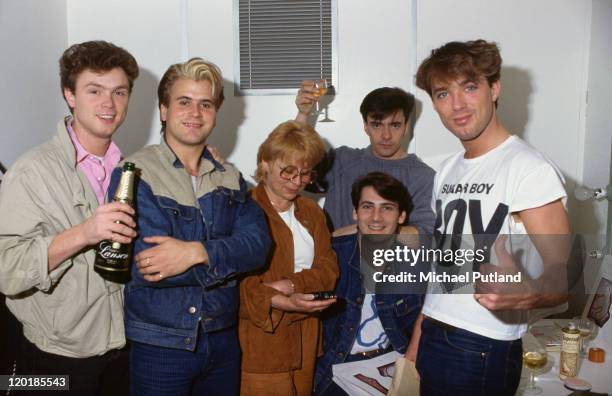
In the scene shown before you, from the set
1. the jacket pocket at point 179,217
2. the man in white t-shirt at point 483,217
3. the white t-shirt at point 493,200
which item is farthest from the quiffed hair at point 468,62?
the jacket pocket at point 179,217

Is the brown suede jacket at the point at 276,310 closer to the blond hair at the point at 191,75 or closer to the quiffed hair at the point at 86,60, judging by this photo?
the blond hair at the point at 191,75

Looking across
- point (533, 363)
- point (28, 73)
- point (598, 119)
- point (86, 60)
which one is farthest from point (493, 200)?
point (28, 73)

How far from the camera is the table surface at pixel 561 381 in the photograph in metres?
1.62

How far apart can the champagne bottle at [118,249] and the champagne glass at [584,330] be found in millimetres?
1571

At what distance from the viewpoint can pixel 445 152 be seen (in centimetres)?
264

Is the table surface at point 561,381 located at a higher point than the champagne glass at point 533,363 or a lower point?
lower

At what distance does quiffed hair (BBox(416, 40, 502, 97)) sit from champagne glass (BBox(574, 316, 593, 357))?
1.06 meters

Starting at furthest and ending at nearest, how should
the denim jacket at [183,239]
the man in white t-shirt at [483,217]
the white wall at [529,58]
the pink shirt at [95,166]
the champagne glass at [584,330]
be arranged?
the white wall at [529,58]
the champagne glass at [584,330]
the pink shirt at [95,166]
the denim jacket at [183,239]
the man in white t-shirt at [483,217]

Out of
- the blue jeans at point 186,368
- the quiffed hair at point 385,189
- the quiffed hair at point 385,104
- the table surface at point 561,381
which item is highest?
the quiffed hair at point 385,104

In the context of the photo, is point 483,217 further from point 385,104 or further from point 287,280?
point 385,104

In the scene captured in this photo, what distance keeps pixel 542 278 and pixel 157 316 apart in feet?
3.16

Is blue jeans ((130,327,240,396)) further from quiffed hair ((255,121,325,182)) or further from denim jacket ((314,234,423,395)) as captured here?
quiffed hair ((255,121,325,182))

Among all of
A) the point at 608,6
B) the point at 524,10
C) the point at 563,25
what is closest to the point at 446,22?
the point at 524,10

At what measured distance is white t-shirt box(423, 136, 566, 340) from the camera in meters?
1.23
